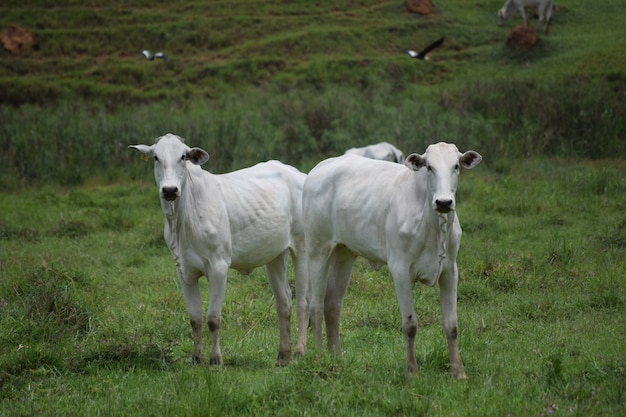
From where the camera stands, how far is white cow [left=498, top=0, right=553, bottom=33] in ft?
62.5

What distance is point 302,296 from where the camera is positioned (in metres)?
7.55

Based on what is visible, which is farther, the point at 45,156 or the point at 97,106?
the point at 97,106

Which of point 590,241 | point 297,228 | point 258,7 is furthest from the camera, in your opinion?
point 258,7

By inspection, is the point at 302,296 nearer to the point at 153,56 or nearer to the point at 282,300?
the point at 282,300

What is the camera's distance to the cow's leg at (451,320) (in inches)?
239

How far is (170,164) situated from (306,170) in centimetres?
894

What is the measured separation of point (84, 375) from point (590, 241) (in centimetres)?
638

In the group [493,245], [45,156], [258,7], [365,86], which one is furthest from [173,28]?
[493,245]

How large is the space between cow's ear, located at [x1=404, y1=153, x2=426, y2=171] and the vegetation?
1381 mm

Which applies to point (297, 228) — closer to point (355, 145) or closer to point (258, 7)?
point (355, 145)

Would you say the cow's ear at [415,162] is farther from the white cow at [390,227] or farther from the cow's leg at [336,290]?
the cow's leg at [336,290]

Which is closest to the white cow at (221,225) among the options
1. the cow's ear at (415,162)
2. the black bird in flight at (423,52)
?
the cow's ear at (415,162)

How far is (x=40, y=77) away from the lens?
959 inches

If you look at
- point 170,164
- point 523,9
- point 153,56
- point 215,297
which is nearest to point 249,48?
point 153,56
